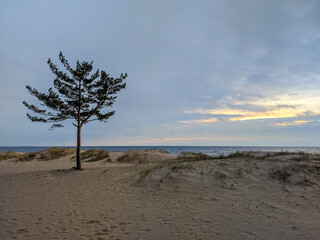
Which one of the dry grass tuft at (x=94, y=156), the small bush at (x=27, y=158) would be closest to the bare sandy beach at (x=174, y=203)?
the dry grass tuft at (x=94, y=156)

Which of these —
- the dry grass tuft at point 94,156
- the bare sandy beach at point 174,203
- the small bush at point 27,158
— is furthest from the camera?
the small bush at point 27,158

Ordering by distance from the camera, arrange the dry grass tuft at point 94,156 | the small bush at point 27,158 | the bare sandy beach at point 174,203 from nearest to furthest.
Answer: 1. the bare sandy beach at point 174,203
2. the dry grass tuft at point 94,156
3. the small bush at point 27,158

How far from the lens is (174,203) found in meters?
7.68

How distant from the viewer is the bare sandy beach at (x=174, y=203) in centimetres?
530

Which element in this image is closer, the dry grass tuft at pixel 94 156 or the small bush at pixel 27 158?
the dry grass tuft at pixel 94 156

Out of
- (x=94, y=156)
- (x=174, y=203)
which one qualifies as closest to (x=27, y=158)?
(x=94, y=156)

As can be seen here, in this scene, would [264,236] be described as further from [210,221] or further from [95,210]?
[95,210]

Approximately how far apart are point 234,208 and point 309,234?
218 cm

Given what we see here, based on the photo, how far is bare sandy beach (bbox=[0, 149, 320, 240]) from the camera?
17.4ft

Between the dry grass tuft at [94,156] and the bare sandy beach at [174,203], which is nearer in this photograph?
the bare sandy beach at [174,203]

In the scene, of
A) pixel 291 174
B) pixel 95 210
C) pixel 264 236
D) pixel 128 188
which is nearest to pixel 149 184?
pixel 128 188

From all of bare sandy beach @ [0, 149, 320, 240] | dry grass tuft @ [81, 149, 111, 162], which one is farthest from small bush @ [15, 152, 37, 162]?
bare sandy beach @ [0, 149, 320, 240]

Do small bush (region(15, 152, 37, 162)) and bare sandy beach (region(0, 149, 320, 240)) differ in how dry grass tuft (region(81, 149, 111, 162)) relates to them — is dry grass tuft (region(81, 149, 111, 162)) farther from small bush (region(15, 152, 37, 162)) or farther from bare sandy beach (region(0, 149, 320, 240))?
bare sandy beach (region(0, 149, 320, 240))

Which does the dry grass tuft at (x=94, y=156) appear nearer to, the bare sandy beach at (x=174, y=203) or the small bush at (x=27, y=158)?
the small bush at (x=27, y=158)
